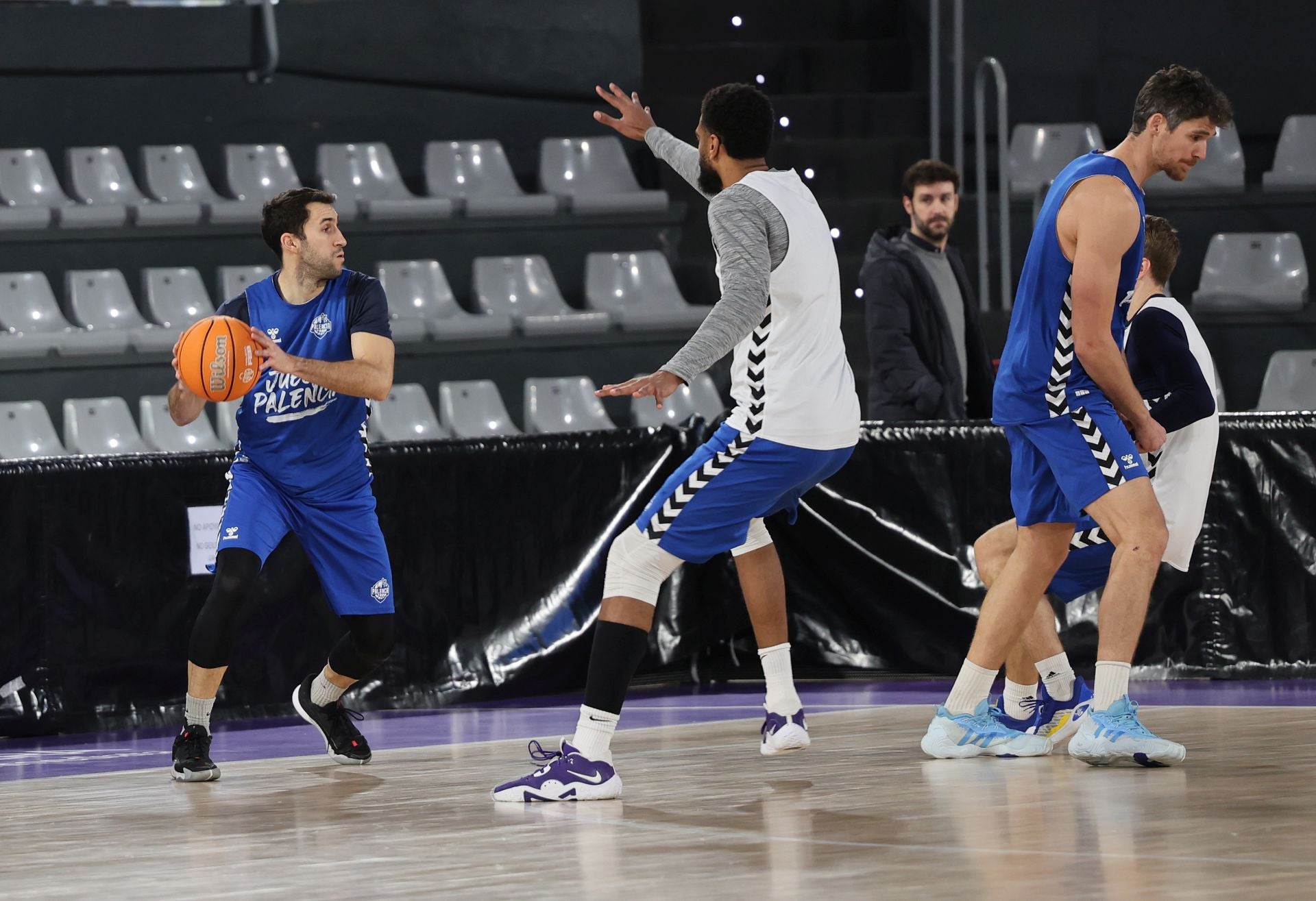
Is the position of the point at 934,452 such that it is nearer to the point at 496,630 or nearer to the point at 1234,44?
the point at 496,630

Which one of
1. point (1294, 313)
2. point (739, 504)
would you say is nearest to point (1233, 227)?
point (1294, 313)

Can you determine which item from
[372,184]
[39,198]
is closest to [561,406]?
[372,184]

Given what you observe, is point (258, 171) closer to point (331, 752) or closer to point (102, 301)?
point (102, 301)

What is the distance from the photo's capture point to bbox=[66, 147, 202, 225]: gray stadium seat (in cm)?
1266

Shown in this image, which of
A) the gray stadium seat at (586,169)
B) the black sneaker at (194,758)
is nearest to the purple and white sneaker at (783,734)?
the black sneaker at (194,758)

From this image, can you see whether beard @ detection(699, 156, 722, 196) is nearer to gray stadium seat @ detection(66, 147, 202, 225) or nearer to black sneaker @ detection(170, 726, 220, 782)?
black sneaker @ detection(170, 726, 220, 782)

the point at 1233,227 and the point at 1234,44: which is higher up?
the point at 1234,44

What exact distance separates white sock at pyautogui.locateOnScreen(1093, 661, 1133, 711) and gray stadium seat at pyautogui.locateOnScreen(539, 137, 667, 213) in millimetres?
8677

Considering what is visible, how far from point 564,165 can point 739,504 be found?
29.4ft

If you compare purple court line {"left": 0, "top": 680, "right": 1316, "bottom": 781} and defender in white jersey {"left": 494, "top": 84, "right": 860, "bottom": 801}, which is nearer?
defender in white jersey {"left": 494, "top": 84, "right": 860, "bottom": 801}

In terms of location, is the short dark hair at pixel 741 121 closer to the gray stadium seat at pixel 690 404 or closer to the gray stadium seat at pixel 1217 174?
the gray stadium seat at pixel 690 404

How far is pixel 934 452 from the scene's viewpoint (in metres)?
8.29

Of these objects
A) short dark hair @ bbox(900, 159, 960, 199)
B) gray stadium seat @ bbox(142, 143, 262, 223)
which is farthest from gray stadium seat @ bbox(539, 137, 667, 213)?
short dark hair @ bbox(900, 159, 960, 199)

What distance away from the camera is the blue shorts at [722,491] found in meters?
5.05
